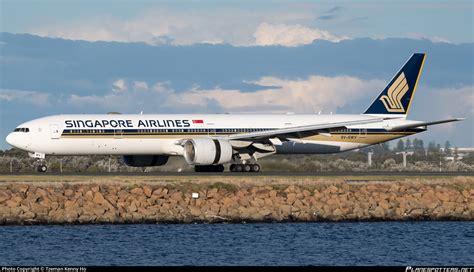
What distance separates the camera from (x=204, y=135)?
61.2m

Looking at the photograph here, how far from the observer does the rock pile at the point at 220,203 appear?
41.8 meters

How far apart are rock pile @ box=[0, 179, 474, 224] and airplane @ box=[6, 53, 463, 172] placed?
495 inches

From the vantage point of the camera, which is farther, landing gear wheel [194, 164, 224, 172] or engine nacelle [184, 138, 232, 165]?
landing gear wheel [194, 164, 224, 172]

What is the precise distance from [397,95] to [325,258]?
38234mm

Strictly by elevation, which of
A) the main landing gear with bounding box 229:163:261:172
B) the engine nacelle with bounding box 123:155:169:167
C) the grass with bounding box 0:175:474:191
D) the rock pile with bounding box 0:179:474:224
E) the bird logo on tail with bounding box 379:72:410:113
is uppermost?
the bird logo on tail with bounding box 379:72:410:113

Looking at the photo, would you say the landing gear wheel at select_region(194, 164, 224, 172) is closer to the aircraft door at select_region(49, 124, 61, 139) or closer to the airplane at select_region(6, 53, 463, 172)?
the airplane at select_region(6, 53, 463, 172)

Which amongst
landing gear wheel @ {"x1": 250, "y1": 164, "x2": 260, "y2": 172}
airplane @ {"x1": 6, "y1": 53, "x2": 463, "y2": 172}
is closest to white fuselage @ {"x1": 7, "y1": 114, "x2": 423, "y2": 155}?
airplane @ {"x1": 6, "y1": 53, "x2": 463, "y2": 172}

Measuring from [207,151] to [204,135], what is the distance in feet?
15.2

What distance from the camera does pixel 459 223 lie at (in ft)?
142

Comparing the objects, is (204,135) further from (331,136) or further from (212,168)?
(331,136)

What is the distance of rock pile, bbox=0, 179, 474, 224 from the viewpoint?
41.8 metres

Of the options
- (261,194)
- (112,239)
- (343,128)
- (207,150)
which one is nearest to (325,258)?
(112,239)

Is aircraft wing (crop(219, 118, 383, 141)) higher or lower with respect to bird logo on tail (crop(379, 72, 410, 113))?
lower

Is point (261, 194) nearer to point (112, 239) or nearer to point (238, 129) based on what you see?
point (112, 239)
